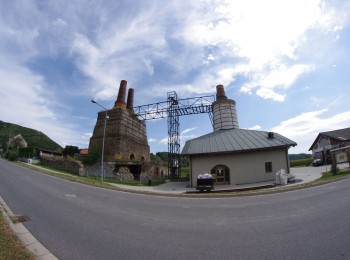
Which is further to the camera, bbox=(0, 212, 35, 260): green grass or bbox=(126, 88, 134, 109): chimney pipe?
bbox=(126, 88, 134, 109): chimney pipe

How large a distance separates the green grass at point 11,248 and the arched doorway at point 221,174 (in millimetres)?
19943

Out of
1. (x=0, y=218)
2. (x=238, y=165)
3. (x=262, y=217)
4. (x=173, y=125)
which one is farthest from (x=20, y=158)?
(x=262, y=217)

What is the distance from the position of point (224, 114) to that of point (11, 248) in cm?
3017

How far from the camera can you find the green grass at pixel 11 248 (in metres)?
4.12

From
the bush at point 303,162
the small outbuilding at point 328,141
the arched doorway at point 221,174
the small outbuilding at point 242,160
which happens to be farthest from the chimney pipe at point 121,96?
the small outbuilding at point 328,141

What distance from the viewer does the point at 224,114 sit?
107 ft

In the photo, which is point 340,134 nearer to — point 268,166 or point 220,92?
point 220,92

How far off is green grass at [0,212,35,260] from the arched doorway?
65.4 feet

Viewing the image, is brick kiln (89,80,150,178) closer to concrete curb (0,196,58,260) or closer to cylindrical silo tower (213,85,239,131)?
cylindrical silo tower (213,85,239,131)

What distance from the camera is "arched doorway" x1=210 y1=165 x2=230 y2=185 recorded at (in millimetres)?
23438

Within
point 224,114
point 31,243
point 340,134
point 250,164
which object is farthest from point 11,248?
point 340,134

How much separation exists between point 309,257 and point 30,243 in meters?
5.59

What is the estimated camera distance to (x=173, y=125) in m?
41.7

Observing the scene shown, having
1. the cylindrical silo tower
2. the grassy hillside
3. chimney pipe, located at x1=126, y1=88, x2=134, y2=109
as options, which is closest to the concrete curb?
the cylindrical silo tower
